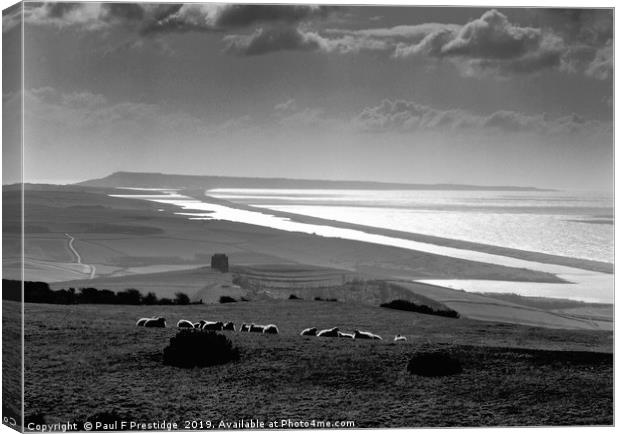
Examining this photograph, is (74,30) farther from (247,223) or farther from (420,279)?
(420,279)

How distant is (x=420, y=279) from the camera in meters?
16.4

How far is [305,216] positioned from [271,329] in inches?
58.1

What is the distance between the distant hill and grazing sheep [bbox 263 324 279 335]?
167 centimetres

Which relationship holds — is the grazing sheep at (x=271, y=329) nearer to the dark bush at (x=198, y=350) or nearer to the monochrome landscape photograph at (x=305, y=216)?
the monochrome landscape photograph at (x=305, y=216)

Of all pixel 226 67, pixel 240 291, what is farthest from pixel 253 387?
pixel 226 67

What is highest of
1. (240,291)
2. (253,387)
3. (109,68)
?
(109,68)

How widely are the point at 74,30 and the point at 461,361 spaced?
18.9ft

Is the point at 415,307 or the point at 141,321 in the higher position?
the point at 415,307

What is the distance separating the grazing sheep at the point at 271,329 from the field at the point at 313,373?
59mm

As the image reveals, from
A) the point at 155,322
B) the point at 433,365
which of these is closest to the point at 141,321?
the point at 155,322

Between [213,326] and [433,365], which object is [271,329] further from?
[433,365]

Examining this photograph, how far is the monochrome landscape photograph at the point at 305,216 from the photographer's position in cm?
1552

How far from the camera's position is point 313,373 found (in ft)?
51.4

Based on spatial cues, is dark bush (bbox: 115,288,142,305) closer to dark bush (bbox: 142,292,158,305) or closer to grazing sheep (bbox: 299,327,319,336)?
dark bush (bbox: 142,292,158,305)
